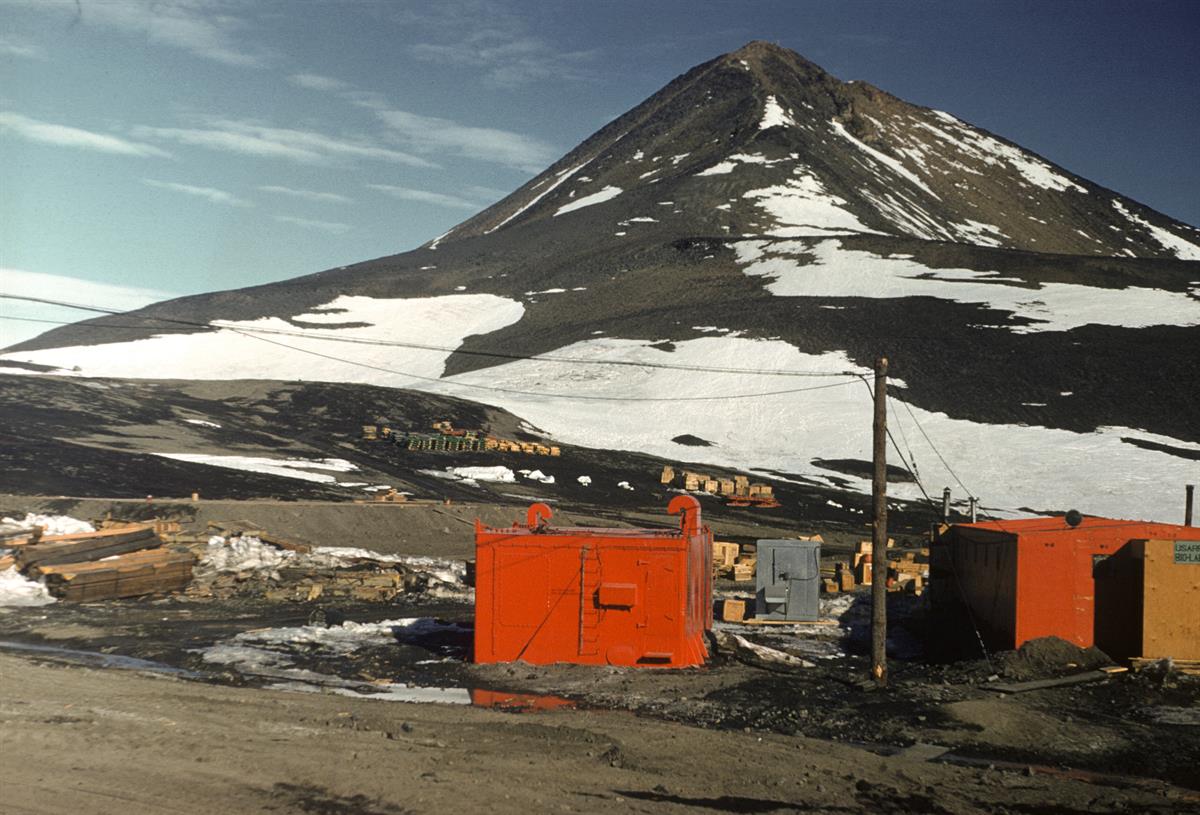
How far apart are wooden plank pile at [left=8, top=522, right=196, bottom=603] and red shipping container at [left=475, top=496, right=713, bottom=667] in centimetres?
1137

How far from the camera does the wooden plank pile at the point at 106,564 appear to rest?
87.6 feet

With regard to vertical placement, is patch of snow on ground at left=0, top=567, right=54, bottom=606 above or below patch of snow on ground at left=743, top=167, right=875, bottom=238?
below

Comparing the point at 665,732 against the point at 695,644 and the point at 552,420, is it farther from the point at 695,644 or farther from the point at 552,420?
the point at 552,420

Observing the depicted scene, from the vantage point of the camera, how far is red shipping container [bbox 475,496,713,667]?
20672 millimetres

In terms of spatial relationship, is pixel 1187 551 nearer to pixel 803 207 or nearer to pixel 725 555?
pixel 725 555

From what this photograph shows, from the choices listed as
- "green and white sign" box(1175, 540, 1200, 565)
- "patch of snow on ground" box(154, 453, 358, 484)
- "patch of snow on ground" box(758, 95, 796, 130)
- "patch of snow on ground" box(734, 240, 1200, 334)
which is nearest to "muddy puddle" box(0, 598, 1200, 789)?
"green and white sign" box(1175, 540, 1200, 565)

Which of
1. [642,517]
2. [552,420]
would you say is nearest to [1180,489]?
Result: [642,517]

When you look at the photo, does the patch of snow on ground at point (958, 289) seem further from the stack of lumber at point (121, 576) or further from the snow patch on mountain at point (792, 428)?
the stack of lumber at point (121, 576)

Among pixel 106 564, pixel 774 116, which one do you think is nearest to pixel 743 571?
pixel 106 564

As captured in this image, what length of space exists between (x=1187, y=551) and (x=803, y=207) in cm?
12778

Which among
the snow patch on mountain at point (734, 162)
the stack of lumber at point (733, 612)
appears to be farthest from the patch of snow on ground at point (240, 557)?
the snow patch on mountain at point (734, 162)

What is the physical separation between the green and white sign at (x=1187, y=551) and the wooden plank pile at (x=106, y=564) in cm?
2281

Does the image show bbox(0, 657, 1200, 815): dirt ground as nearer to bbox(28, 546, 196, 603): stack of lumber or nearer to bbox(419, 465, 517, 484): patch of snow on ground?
bbox(28, 546, 196, 603): stack of lumber

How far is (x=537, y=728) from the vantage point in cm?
1445
